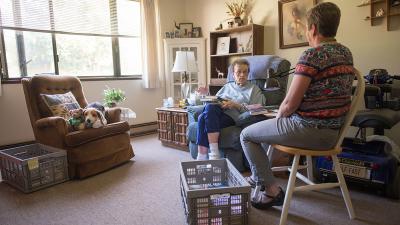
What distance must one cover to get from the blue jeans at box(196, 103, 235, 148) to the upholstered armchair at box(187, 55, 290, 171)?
10cm

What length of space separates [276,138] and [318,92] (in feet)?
1.14

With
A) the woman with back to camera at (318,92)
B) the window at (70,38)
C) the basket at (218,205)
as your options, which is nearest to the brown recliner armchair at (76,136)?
the window at (70,38)

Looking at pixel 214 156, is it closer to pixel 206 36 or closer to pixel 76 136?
pixel 76 136

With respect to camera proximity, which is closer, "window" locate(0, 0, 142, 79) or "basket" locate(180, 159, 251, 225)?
"basket" locate(180, 159, 251, 225)

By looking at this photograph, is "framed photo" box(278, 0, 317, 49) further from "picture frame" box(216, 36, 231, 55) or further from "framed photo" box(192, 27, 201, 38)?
"framed photo" box(192, 27, 201, 38)

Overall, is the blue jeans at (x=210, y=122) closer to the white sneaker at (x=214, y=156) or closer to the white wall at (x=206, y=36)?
the white sneaker at (x=214, y=156)

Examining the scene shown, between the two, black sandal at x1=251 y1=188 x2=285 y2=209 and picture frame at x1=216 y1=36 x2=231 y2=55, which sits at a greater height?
picture frame at x1=216 y1=36 x2=231 y2=55

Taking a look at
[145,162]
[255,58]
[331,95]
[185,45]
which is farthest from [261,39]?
[331,95]

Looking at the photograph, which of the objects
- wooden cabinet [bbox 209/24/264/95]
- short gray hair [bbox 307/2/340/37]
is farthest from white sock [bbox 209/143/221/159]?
wooden cabinet [bbox 209/24/264/95]

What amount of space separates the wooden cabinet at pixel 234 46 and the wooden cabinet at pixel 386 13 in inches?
50.8

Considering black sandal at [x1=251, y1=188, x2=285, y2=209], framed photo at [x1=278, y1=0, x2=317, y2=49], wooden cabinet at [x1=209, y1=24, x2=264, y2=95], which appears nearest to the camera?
black sandal at [x1=251, y1=188, x2=285, y2=209]

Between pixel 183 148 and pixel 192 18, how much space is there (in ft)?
8.39

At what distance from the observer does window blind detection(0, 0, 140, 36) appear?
11.1 ft

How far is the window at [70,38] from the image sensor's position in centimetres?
342
